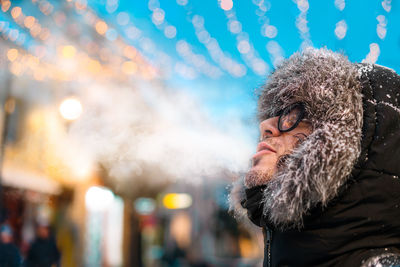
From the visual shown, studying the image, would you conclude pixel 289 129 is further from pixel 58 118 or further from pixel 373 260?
pixel 58 118

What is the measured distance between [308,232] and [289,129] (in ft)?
0.90

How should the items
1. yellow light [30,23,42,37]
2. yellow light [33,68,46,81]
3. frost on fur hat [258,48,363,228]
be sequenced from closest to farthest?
frost on fur hat [258,48,363,228] < yellow light [30,23,42,37] < yellow light [33,68,46,81]

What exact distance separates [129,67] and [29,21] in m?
2.74

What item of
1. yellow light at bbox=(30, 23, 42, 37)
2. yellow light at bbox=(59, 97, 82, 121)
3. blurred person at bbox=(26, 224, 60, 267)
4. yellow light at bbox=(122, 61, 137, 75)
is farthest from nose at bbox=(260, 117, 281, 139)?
yellow light at bbox=(122, 61, 137, 75)

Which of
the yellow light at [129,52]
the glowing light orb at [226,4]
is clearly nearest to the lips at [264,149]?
the glowing light orb at [226,4]

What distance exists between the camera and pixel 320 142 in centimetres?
82

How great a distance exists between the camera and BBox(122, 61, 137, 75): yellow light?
6.96 m

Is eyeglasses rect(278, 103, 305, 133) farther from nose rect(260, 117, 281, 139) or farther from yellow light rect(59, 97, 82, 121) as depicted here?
yellow light rect(59, 97, 82, 121)

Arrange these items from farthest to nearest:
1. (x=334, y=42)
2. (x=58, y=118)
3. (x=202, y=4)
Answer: (x=58, y=118) → (x=202, y=4) → (x=334, y=42)

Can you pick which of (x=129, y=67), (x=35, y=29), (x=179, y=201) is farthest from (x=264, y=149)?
(x=179, y=201)

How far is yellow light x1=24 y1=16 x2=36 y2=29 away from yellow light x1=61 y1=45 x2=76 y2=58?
118 cm

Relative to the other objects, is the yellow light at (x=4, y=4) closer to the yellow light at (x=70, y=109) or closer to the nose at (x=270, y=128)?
the yellow light at (x=70, y=109)

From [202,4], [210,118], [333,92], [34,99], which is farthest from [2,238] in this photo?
[210,118]

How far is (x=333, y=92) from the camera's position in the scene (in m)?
0.88
